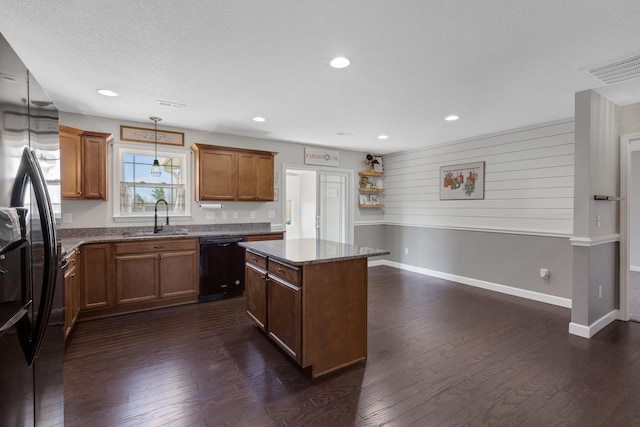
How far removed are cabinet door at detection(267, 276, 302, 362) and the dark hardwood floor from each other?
196 mm

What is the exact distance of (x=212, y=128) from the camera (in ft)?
15.2

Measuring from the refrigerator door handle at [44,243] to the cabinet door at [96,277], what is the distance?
2.75 meters

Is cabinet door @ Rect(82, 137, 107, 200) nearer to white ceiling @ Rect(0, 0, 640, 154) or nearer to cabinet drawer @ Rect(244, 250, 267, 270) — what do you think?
white ceiling @ Rect(0, 0, 640, 154)

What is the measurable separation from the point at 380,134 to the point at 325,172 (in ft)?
4.90

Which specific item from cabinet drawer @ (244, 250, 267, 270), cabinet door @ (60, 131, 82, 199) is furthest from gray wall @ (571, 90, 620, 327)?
cabinet door @ (60, 131, 82, 199)

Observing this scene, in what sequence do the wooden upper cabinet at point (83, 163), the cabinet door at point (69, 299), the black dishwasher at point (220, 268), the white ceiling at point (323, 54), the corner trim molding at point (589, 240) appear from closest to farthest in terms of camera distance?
1. the white ceiling at point (323, 54)
2. the cabinet door at point (69, 299)
3. the corner trim molding at point (589, 240)
4. the wooden upper cabinet at point (83, 163)
5. the black dishwasher at point (220, 268)

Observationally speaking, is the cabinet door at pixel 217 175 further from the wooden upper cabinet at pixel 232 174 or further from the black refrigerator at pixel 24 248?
the black refrigerator at pixel 24 248

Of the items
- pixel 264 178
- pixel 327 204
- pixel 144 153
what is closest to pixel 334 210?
pixel 327 204

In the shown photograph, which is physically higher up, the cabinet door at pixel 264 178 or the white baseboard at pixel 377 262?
the cabinet door at pixel 264 178

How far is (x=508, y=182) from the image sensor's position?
462cm

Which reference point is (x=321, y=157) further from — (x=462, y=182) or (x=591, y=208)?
(x=591, y=208)

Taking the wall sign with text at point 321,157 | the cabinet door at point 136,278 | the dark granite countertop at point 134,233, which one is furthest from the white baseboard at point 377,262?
A: the cabinet door at point 136,278

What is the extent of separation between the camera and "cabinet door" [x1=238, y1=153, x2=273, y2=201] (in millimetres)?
4773

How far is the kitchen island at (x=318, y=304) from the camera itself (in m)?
2.31
